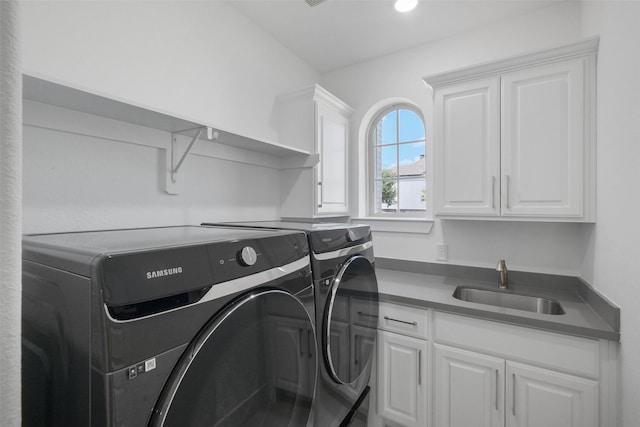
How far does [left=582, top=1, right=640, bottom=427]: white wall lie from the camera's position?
1090mm

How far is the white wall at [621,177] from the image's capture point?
1.09 meters

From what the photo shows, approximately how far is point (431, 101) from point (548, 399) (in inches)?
75.1

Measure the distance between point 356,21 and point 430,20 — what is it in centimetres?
49

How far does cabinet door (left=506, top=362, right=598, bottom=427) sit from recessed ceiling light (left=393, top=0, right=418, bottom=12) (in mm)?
2007

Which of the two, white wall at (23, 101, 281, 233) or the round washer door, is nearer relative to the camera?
the round washer door

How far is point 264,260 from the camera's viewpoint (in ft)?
2.89

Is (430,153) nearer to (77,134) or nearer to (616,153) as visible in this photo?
(616,153)

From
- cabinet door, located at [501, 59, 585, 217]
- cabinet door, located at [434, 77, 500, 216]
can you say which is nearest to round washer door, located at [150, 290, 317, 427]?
cabinet door, located at [434, 77, 500, 216]

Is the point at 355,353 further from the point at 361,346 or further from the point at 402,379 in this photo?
the point at 402,379

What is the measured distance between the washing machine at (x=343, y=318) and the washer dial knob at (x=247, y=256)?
32cm

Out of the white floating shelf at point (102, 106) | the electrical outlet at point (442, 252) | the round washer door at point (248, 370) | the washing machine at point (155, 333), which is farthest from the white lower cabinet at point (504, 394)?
the white floating shelf at point (102, 106)

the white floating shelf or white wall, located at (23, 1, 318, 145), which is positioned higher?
white wall, located at (23, 1, 318, 145)

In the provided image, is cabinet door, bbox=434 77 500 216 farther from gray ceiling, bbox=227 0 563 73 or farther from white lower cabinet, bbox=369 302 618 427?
white lower cabinet, bbox=369 302 618 427

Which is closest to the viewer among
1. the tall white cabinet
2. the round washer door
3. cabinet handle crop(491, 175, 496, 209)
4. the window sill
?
the round washer door
